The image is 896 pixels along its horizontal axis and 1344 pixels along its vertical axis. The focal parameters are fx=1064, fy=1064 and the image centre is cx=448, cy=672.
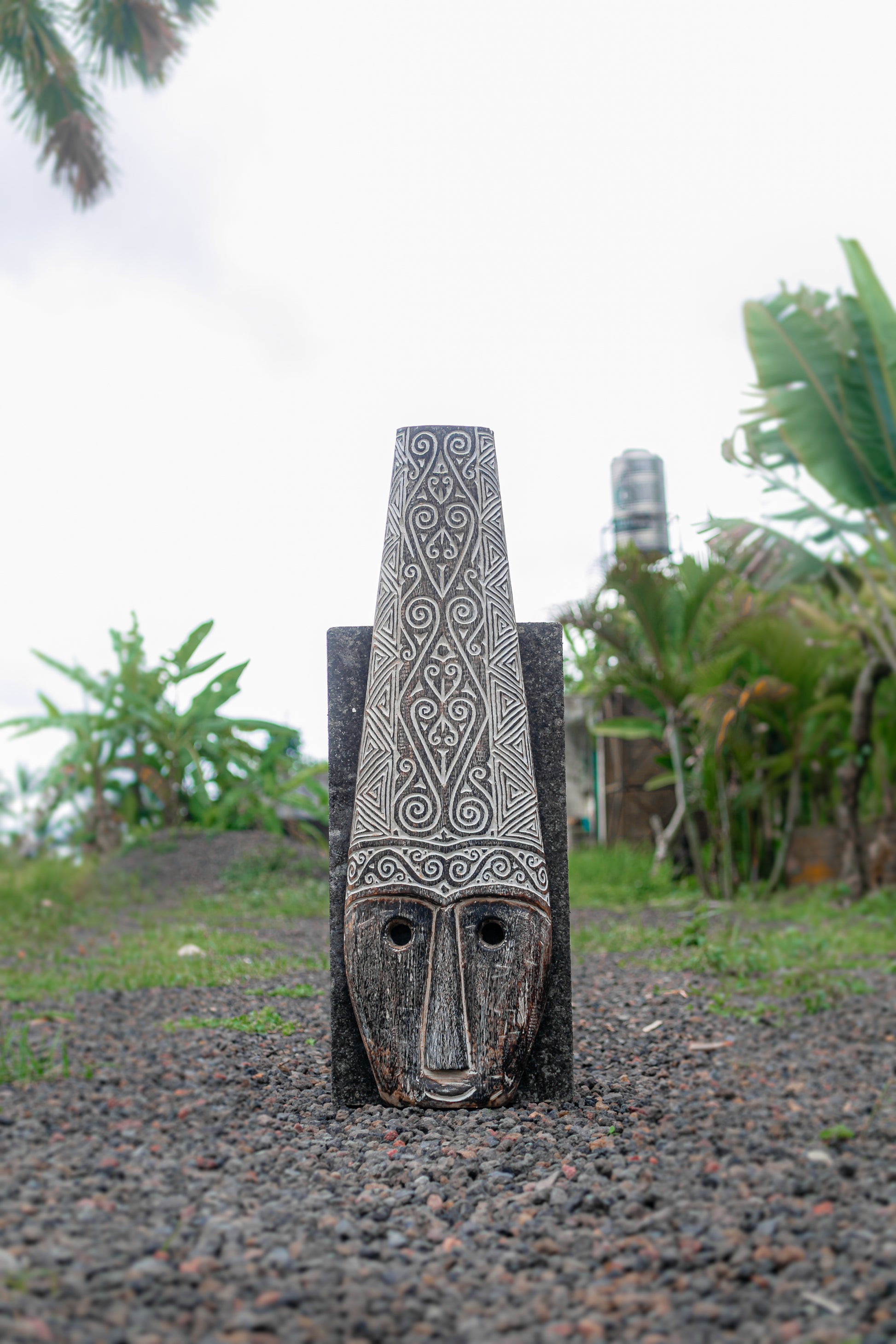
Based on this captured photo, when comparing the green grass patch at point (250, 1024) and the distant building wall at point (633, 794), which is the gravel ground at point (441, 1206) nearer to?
the green grass patch at point (250, 1024)

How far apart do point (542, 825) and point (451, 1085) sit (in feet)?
2.63

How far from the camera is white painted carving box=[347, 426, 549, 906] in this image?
3.05 metres

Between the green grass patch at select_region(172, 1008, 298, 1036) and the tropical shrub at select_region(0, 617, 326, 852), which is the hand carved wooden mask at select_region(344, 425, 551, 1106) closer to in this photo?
the green grass patch at select_region(172, 1008, 298, 1036)

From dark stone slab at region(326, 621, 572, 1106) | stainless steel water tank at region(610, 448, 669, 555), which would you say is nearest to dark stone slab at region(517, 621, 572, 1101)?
dark stone slab at region(326, 621, 572, 1106)

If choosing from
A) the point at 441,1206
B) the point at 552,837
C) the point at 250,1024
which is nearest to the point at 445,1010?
the point at 552,837

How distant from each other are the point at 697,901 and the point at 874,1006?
362cm

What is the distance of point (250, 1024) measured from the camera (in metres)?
3.97

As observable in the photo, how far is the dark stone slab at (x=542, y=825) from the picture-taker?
3164 millimetres

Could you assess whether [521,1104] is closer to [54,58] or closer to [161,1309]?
[161,1309]

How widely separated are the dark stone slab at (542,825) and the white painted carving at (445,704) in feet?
0.38

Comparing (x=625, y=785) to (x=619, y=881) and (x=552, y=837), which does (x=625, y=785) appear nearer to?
(x=619, y=881)

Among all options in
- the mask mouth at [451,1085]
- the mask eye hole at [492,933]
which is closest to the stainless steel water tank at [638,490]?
the mask eye hole at [492,933]

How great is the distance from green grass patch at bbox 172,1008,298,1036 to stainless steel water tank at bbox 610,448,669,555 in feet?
41.9

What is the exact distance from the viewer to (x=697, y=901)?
827 centimetres
